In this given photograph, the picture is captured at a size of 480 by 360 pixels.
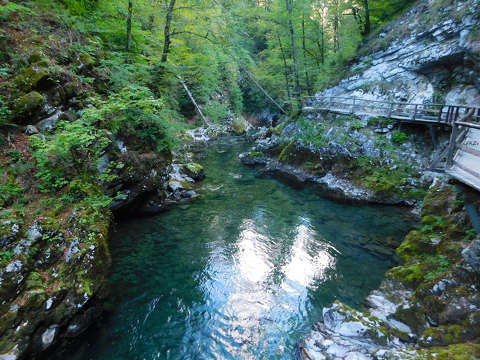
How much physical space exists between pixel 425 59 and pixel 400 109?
148 inches

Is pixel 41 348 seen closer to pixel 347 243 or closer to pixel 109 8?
pixel 347 243

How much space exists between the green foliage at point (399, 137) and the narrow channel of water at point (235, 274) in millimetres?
4505

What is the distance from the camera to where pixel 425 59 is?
13.7 metres

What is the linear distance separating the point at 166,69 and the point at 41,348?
10.7 m

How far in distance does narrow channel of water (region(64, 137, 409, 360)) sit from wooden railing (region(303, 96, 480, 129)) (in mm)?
4909

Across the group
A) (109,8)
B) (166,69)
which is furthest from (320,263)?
(109,8)

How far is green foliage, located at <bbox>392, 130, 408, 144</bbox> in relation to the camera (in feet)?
43.2

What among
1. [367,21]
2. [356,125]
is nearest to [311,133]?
[356,125]

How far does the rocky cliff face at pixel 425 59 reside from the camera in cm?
1170

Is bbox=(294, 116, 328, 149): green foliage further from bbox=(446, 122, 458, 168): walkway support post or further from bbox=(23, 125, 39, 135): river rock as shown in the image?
bbox=(23, 125, 39, 135): river rock

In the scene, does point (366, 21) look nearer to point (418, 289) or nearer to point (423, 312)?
point (418, 289)

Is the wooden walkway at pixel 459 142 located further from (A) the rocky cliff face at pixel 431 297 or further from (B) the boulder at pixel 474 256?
(B) the boulder at pixel 474 256

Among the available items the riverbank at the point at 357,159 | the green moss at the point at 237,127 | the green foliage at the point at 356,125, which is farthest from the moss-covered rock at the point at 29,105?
the green moss at the point at 237,127

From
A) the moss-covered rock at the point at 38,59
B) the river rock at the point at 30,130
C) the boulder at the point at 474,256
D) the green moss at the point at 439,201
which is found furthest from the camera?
the green moss at the point at 439,201
